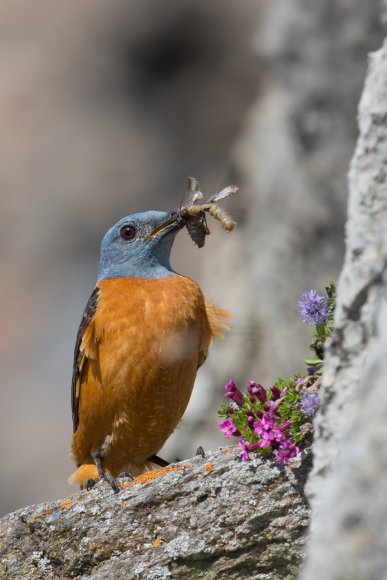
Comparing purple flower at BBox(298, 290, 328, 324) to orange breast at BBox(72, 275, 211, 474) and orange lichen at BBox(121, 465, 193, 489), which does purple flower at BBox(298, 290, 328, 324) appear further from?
orange breast at BBox(72, 275, 211, 474)

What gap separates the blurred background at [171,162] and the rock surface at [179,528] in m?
6.15

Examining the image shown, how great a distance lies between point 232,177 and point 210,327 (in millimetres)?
→ 6878

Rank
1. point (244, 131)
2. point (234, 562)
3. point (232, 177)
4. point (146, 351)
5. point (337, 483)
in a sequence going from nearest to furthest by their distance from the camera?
point (337, 483), point (234, 562), point (146, 351), point (232, 177), point (244, 131)

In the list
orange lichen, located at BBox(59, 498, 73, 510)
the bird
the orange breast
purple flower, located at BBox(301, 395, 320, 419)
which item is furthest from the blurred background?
purple flower, located at BBox(301, 395, 320, 419)

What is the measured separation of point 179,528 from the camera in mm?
6105

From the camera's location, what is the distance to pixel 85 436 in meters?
8.66

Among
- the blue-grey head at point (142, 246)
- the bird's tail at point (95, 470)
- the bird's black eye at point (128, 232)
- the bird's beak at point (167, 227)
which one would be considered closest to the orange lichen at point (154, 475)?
the bird's tail at point (95, 470)

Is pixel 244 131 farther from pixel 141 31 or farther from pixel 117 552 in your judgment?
pixel 117 552

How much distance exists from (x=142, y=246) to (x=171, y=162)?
9.52 m

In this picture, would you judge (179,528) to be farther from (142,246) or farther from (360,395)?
(142,246)

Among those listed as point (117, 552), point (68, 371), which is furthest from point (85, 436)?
point (68, 371)

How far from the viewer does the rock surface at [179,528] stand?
19.3ft

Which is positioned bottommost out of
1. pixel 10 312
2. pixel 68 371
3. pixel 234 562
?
pixel 234 562

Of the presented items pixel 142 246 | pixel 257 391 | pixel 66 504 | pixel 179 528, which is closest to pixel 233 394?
pixel 257 391
